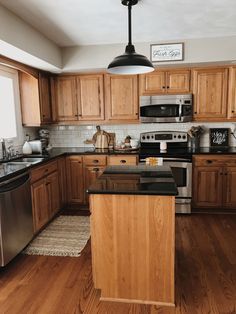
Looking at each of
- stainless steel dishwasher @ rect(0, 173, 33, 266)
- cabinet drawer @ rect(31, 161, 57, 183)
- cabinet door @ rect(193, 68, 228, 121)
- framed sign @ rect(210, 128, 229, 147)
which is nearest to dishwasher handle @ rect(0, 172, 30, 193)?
stainless steel dishwasher @ rect(0, 173, 33, 266)

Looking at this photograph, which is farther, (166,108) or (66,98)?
(66,98)

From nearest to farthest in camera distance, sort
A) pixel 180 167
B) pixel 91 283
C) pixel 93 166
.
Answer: pixel 91 283
pixel 180 167
pixel 93 166

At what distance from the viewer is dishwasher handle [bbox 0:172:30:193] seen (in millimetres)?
2487

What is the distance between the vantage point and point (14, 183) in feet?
8.73

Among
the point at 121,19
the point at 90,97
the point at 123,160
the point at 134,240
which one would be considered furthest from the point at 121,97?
the point at 134,240

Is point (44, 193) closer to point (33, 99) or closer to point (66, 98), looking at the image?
point (33, 99)

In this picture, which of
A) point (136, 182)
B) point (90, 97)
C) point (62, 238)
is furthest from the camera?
point (90, 97)

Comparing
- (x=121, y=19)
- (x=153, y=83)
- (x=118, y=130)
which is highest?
(x=121, y=19)

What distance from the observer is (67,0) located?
7.91ft

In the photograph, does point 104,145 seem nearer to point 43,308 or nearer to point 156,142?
point 156,142

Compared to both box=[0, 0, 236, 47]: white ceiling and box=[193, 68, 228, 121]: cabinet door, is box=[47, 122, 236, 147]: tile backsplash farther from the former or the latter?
box=[0, 0, 236, 47]: white ceiling

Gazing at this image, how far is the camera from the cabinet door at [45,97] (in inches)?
159

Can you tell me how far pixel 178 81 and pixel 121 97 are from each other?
0.90 m

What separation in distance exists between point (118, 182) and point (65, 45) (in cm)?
270
